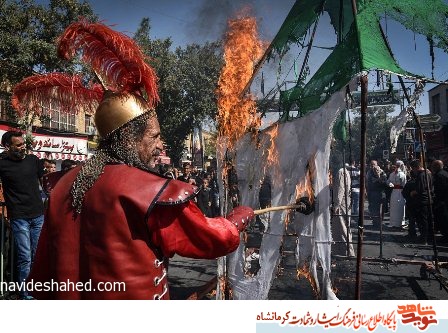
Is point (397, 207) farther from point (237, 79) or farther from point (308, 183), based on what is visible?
point (308, 183)

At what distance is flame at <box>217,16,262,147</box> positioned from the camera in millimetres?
3434

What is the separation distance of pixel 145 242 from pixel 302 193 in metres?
1.68

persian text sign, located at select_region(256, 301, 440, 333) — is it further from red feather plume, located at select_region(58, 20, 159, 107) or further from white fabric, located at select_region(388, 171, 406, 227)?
white fabric, located at select_region(388, 171, 406, 227)

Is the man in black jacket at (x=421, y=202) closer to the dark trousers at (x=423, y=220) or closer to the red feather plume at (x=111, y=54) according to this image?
the dark trousers at (x=423, y=220)

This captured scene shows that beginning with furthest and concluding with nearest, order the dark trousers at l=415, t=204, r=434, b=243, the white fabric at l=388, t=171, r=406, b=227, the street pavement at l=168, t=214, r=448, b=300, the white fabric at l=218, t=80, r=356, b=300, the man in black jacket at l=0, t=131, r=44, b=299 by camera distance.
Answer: the white fabric at l=388, t=171, r=406, b=227
the dark trousers at l=415, t=204, r=434, b=243
the street pavement at l=168, t=214, r=448, b=300
the man in black jacket at l=0, t=131, r=44, b=299
the white fabric at l=218, t=80, r=356, b=300

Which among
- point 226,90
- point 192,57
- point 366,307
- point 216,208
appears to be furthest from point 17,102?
point 192,57

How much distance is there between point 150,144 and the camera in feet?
6.28

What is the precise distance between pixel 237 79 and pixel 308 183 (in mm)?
1321

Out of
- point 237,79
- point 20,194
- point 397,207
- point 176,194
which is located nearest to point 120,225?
point 176,194

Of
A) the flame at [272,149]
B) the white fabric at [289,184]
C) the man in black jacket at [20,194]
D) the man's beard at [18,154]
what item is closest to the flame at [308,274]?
the white fabric at [289,184]

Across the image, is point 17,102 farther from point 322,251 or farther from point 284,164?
point 322,251

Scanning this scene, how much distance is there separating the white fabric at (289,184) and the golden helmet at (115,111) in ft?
4.98

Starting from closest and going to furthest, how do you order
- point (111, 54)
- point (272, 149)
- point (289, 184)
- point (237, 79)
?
point (111, 54), point (289, 184), point (272, 149), point (237, 79)

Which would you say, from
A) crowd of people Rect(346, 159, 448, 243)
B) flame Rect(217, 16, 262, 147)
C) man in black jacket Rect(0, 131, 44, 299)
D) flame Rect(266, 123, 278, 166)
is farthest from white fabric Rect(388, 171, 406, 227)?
man in black jacket Rect(0, 131, 44, 299)
